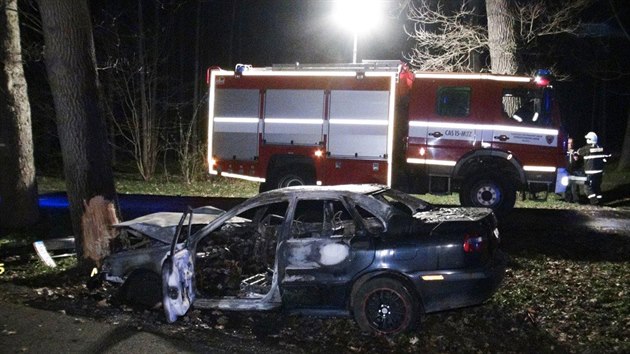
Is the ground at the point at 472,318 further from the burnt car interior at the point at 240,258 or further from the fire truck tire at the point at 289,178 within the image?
the fire truck tire at the point at 289,178

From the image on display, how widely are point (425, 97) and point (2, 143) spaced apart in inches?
278

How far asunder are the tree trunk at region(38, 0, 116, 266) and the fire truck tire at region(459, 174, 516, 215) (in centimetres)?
610

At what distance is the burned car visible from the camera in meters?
5.57

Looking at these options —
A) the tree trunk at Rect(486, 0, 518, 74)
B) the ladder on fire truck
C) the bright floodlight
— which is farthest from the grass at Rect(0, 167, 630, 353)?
the bright floodlight

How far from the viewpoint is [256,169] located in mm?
12289

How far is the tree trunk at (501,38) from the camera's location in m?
14.1

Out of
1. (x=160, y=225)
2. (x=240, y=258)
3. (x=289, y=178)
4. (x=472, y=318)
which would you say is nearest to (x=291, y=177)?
(x=289, y=178)

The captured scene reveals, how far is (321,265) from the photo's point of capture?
233 inches

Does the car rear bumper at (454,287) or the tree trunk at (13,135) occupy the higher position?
the tree trunk at (13,135)

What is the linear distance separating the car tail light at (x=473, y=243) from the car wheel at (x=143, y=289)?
3151mm

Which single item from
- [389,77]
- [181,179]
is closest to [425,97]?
[389,77]

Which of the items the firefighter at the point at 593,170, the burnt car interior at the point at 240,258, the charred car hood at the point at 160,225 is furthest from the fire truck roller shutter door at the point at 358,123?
the firefighter at the point at 593,170

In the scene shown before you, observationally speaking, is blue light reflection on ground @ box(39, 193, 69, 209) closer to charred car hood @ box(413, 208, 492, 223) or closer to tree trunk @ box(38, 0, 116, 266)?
tree trunk @ box(38, 0, 116, 266)

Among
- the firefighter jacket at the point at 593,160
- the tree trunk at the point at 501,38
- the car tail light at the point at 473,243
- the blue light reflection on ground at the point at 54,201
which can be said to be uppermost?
the tree trunk at the point at 501,38
